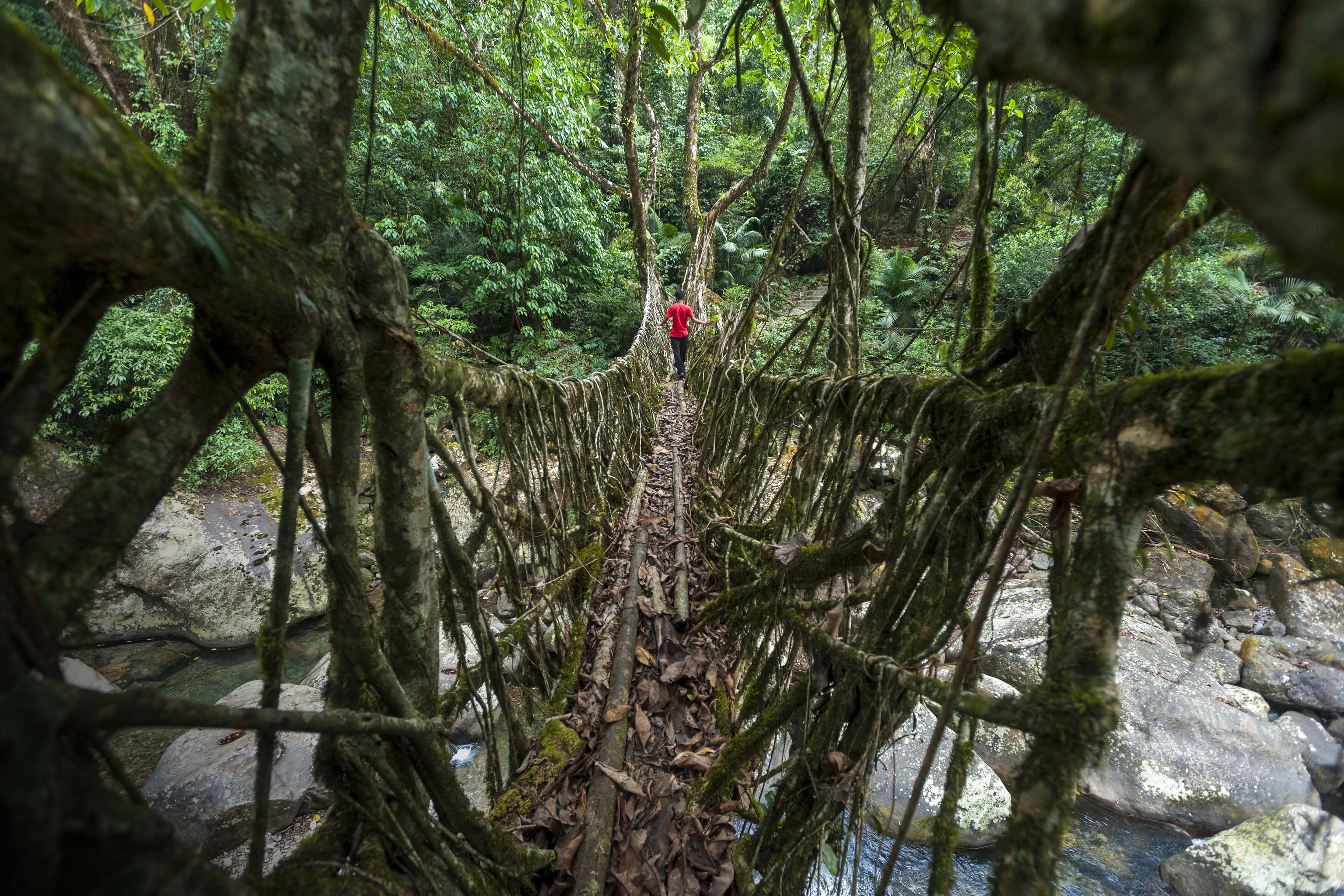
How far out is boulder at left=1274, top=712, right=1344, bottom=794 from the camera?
12.0ft

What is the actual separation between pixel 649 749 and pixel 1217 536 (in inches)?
255

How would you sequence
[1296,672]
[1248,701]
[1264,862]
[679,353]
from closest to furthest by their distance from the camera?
[1264,862], [1248,701], [1296,672], [679,353]

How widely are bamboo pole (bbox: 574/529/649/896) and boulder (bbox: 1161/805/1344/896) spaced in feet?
12.2

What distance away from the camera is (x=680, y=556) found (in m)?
2.70

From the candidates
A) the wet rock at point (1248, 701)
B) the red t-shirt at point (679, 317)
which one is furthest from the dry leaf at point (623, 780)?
the red t-shirt at point (679, 317)

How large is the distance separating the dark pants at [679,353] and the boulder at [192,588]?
482 centimetres


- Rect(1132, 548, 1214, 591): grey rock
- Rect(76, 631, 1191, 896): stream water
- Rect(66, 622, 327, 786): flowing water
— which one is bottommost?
Rect(66, 622, 327, 786): flowing water

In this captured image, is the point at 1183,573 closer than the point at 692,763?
No

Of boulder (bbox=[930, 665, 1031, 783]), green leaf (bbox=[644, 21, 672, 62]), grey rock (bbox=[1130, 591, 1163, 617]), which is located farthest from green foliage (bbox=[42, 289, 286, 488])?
grey rock (bbox=[1130, 591, 1163, 617])

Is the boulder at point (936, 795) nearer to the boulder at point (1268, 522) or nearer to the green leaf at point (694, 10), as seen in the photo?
the green leaf at point (694, 10)

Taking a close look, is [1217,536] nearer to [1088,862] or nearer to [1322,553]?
[1322,553]

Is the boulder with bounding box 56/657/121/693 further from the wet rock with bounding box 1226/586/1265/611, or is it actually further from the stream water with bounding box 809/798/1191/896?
the wet rock with bounding box 1226/586/1265/611

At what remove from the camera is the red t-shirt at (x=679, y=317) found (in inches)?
257

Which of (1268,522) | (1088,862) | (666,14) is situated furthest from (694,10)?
(1268,522)
